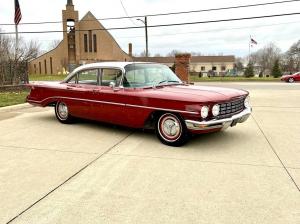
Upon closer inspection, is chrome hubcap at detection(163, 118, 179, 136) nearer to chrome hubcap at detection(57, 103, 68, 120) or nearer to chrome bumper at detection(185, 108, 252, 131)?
chrome bumper at detection(185, 108, 252, 131)

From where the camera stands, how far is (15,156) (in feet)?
16.7

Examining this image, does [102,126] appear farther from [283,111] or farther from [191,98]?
[283,111]

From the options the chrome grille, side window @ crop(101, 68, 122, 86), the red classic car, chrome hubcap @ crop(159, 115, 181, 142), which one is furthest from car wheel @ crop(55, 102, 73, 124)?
the chrome grille

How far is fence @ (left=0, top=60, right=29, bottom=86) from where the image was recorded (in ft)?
52.0

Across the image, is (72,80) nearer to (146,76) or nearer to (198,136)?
(146,76)

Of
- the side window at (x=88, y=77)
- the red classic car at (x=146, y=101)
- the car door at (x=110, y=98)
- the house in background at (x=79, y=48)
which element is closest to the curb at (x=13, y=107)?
the red classic car at (x=146, y=101)

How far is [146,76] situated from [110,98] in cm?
86

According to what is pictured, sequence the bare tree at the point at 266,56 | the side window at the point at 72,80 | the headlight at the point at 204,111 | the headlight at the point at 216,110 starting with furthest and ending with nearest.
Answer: the bare tree at the point at 266,56, the side window at the point at 72,80, the headlight at the point at 216,110, the headlight at the point at 204,111

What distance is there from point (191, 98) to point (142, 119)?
43.4 inches

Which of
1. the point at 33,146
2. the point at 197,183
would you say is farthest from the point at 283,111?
the point at 33,146

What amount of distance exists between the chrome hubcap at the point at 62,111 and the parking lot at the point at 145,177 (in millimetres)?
739

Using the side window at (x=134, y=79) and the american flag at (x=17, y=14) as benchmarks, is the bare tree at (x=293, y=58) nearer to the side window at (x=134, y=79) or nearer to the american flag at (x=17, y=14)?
the american flag at (x=17, y=14)

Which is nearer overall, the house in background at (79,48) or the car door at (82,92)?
the car door at (82,92)

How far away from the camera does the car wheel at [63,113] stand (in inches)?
297
